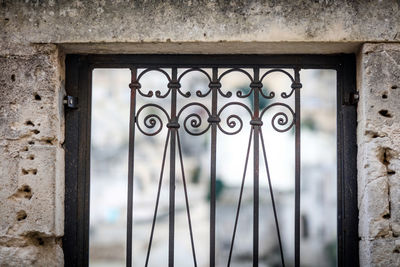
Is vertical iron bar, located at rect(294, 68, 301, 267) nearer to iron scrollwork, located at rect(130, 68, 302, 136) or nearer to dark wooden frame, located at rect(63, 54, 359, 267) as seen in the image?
iron scrollwork, located at rect(130, 68, 302, 136)

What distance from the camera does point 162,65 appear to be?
2297mm

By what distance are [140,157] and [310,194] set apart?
2961mm

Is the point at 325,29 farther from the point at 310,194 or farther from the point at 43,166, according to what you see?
the point at 310,194

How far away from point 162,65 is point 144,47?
16cm

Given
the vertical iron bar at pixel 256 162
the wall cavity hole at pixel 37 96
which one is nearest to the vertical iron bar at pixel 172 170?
the vertical iron bar at pixel 256 162

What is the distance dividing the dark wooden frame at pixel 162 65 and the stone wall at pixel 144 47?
3.2 inches

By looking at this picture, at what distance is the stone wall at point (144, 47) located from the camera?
6.60 ft

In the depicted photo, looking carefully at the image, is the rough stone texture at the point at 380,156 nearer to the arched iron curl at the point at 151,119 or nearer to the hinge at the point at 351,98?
the hinge at the point at 351,98

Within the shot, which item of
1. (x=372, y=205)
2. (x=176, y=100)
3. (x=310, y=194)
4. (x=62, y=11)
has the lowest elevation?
(x=310, y=194)

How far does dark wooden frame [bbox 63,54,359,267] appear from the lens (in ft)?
7.12

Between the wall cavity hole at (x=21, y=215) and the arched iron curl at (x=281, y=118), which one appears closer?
the wall cavity hole at (x=21, y=215)

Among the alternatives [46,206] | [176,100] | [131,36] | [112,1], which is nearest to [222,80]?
[176,100]

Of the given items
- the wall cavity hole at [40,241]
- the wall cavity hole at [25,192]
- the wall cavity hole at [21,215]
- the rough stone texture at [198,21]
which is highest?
the rough stone texture at [198,21]

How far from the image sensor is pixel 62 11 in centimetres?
213
